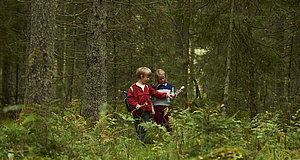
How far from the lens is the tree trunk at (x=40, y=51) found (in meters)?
6.08

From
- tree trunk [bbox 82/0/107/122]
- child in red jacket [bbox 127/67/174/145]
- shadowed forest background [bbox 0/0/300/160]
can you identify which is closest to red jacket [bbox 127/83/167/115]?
child in red jacket [bbox 127/67/174/145]

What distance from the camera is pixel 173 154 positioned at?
3342 millimetres

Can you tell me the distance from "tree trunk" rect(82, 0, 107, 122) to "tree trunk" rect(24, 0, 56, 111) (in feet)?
3.76

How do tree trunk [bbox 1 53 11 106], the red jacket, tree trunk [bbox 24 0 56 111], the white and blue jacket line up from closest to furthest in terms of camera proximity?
the red jacket, tree trunk [bbox 24 0 56 111], the white and blue jacket, tree trunk [bbox 1 53 11 106]

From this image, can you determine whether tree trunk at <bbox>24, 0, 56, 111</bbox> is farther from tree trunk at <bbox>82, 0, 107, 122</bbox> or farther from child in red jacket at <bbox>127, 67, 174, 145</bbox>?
child in red jacket at <bbox>127, 67, 174, 145</bbox>

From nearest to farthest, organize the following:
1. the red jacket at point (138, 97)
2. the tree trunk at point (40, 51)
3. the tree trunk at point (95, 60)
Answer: the red jacket at point (138, 97)
the tree trunk at point (40, 51)
the tree trunk at point (95, 60)

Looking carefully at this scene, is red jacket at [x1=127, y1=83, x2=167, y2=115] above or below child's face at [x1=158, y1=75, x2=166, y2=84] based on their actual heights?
below

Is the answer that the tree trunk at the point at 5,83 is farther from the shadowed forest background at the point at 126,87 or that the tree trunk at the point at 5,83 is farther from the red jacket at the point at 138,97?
the red jacket at the point at 138,97

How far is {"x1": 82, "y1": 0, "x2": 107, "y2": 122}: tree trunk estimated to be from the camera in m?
7.06

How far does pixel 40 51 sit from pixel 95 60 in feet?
4.99

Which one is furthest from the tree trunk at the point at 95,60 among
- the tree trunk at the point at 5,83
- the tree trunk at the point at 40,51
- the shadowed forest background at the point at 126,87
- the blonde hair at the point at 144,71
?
the tree trunk at the point at 5,83

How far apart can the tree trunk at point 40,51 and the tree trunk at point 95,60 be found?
3.76 feet

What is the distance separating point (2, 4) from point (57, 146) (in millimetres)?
12874

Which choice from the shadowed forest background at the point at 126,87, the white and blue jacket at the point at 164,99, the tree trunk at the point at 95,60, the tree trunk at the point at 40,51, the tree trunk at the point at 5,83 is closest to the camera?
the shadowed forest background at the point at 126,87
